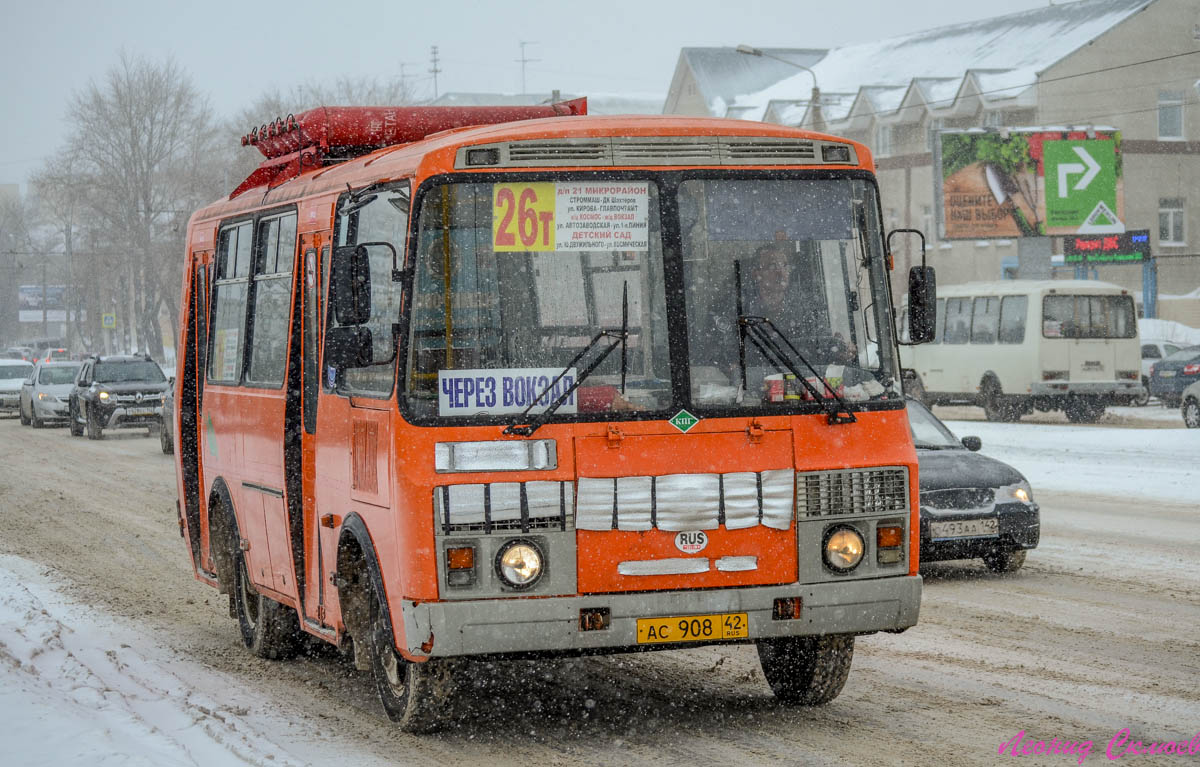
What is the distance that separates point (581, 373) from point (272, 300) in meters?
3.04

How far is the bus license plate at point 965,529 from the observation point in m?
12.5

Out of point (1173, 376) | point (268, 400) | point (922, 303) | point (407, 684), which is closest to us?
point (407, 684)

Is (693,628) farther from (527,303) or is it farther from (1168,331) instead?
(1168,331)

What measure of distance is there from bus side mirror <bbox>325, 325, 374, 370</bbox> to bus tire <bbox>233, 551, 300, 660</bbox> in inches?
120

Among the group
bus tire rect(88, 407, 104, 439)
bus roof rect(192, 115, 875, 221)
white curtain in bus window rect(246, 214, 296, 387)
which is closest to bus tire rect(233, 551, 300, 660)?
white curtain in bus window rect(246, 214, 296, 387)

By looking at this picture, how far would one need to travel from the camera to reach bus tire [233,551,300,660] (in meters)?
9.75

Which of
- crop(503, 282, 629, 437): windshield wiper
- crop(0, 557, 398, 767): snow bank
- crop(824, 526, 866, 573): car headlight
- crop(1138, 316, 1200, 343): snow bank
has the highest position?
crop(503, 282, 629, 437): windshield wiper

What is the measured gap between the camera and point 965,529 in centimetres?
1253

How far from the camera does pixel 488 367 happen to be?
272 inches

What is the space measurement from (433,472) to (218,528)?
449 cm

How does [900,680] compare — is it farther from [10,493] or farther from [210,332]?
[10,493]

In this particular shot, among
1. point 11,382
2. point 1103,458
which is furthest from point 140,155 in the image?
point 1103,458

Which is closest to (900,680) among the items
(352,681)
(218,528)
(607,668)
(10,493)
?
(607,668)

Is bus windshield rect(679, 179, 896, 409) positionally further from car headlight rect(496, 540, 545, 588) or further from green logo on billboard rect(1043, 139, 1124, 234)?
green logo on billboard rect(1043, 139, 1124, 234)
